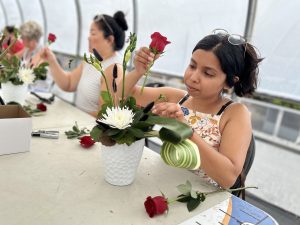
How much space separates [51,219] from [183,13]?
12.1 feet

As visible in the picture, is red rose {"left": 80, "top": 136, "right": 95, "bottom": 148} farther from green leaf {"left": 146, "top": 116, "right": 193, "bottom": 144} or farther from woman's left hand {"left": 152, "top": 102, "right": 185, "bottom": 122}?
green leaf {"left": 146, "top": 116, "right": 193, "bottom": 144}

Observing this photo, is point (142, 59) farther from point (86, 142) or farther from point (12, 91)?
point (12, 91)

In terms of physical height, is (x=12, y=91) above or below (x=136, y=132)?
below

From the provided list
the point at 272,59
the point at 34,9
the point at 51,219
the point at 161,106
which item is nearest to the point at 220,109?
the point at 161,106

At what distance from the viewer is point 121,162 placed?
1010mm

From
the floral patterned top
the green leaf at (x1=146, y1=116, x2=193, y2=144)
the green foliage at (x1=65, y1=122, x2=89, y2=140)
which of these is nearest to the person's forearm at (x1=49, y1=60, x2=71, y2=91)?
the green foliage at (x1=65, y1=122, x2=89, y2=140)

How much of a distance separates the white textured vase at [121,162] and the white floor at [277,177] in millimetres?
2299

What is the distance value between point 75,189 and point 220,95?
3.13ft

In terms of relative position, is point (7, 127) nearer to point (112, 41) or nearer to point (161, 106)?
point (161, 106)

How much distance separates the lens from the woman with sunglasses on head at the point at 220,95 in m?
1.20

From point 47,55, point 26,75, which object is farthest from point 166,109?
point 47,55

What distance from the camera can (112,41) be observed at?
2342mm

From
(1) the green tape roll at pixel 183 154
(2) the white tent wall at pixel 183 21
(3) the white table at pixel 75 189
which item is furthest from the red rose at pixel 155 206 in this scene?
(2) the white tent wall at pixel 183 21

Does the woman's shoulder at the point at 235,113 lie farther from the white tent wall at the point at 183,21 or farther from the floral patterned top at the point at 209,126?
the white tent wall at the point at 183,21
